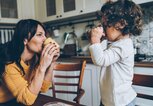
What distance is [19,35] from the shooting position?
43.0 inches

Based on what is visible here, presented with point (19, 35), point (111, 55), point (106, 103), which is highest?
point (19, 35)

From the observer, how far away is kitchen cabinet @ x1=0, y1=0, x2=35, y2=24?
9.63 ft

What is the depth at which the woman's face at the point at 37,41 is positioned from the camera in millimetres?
1104

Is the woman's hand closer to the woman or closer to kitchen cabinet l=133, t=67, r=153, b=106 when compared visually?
the woman

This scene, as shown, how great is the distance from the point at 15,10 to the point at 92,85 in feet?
5.78

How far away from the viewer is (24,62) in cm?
116

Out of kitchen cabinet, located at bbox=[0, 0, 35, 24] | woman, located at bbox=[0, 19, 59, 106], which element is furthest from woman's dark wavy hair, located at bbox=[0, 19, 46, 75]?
kitchen cabinet, located at bbox=[0, 0, 35, 24]

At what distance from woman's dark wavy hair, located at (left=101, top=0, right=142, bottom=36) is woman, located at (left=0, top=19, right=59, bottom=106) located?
32cm

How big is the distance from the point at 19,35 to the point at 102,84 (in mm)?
534

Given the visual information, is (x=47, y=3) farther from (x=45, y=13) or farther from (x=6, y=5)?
(x=6, y=5)

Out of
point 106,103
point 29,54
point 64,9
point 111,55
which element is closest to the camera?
Answer: point 111,55

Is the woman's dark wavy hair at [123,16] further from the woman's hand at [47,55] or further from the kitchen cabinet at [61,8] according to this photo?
the kitchen cabinet at [61,8]

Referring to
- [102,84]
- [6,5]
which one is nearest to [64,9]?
[6,5]

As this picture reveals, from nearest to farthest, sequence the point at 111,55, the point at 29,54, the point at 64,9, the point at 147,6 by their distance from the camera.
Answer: the point at 111,55 < the point at 29,54 < the point at 147,6 < the point at 64,9
